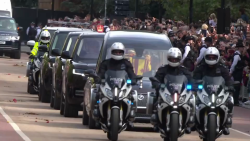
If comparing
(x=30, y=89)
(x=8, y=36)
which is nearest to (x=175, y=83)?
(x=30, y=89)

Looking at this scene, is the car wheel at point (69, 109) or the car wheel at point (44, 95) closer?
the car wheel at point (69, 109)

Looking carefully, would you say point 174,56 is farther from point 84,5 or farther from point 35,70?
point 84,5

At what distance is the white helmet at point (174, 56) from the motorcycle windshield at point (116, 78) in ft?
2.73

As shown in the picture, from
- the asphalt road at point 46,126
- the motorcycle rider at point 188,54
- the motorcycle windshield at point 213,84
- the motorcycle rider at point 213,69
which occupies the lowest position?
the asphalt road at point 46,126

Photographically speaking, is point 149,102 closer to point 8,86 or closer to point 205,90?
point 205,90

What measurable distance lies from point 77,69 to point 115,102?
3730 mm

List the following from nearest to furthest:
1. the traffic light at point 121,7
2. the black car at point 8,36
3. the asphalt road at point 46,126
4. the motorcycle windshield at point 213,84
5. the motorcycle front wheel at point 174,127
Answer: the motorcycle front wheel at point 174,127 < the motorcycle windshield at point 213,84 < the asphalt road at point 46,126 < the traffic light at point 121,7 < the black car at point 8,36

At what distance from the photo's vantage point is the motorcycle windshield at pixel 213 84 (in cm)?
1265

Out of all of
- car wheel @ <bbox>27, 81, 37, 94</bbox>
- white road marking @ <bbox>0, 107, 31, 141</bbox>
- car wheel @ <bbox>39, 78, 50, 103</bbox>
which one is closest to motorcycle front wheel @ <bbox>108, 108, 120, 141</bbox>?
white road marking @ <bbox>0, 107, 31, 141</bbox>

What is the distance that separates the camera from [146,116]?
14062 mm

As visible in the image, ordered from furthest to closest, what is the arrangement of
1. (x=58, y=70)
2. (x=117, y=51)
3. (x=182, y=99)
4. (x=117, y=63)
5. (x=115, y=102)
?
(x=58, y=70)
(x=117, y=63)
(x=117, y=51)
(x=115, y=102)
(x=182, y=99)

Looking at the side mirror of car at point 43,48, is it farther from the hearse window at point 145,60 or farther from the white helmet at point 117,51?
the white helmet at point 117,51

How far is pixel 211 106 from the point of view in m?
12.5

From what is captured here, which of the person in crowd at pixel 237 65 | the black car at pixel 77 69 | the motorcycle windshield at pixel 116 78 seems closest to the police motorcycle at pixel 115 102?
the motorcycle windshield at pixel 116 78
